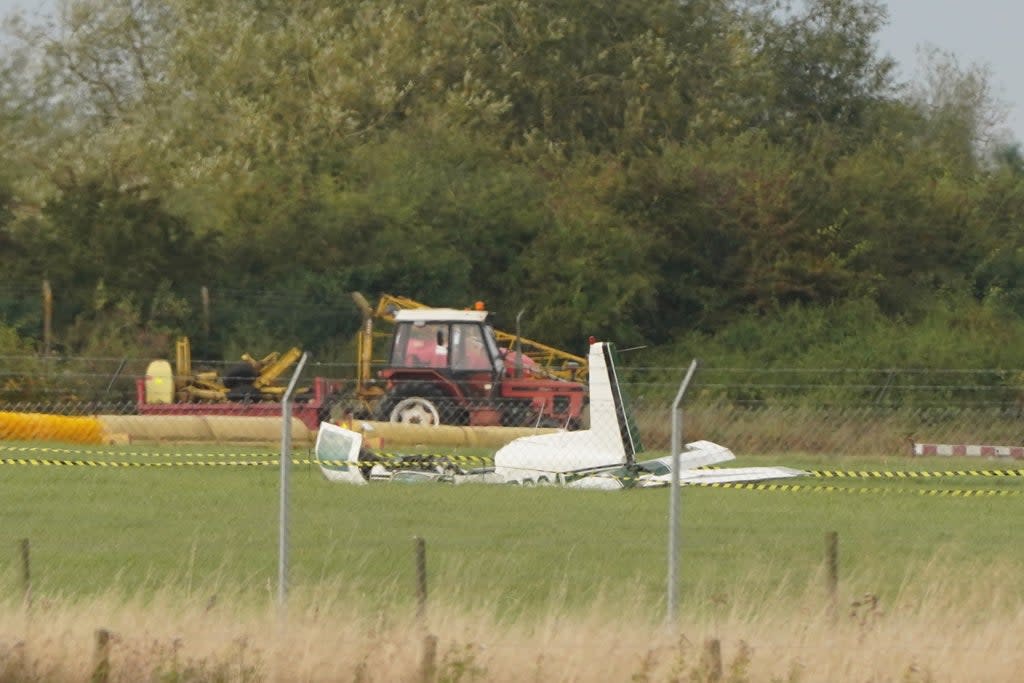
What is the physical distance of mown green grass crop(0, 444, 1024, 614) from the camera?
13.1 m

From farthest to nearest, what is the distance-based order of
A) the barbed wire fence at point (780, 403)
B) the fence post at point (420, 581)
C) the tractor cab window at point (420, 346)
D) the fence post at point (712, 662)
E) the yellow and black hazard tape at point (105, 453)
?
the tractor cab window at point (420, 346) < the barbed wire fence at point (780, 403) < the yellow and black hazard tape at point (105, 453) < the fence post at point (420, 581) < the fence post at point (712, 662)

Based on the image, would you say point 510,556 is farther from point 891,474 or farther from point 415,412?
point 415,412

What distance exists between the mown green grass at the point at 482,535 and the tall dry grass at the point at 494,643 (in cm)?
79

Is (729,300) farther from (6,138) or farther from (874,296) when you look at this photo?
(6,138)

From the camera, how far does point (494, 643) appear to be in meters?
10.1

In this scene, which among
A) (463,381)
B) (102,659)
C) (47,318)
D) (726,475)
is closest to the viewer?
(102,659)

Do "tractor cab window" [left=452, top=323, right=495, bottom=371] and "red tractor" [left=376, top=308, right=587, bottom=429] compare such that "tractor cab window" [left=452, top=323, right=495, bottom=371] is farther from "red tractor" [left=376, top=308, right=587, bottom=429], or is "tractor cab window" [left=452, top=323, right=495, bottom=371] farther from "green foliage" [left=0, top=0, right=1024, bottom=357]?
"green foliage" [left=0, top=0, right=1024, bottom=357]

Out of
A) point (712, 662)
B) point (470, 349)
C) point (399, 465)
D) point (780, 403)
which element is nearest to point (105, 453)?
point (399, 465)

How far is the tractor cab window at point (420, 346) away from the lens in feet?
99.0

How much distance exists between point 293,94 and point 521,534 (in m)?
31.0

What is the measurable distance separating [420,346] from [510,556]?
52.6 feet

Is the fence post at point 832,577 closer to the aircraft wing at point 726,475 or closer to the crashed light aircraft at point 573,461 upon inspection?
the crashed light aircraft at point 573,461

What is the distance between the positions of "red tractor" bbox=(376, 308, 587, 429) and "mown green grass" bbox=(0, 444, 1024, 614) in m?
6.00

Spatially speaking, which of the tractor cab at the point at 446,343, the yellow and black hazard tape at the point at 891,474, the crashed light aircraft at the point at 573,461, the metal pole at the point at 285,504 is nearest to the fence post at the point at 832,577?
the metal pole at the point at 285,504
